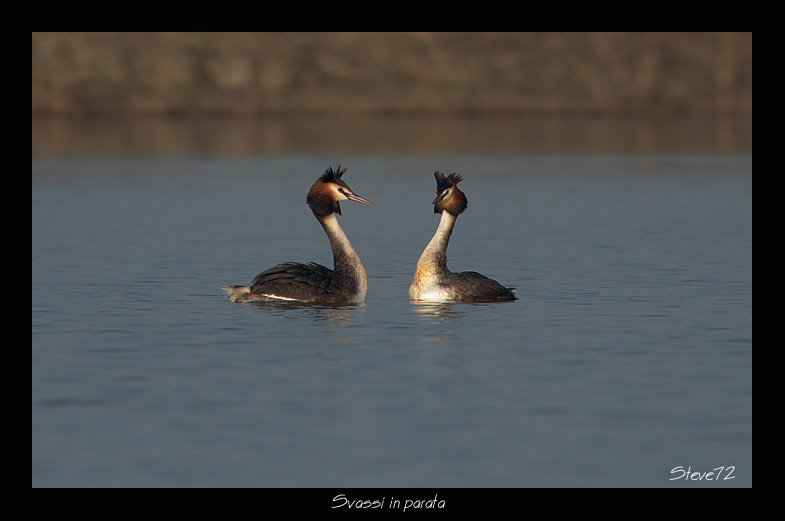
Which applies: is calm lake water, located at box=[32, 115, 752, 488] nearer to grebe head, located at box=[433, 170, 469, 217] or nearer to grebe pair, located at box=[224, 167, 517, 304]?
grebe pair, located at box=[224, 167, 517, 304]

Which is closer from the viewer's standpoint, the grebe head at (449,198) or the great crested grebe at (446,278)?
the great crested grebe at (446,278)

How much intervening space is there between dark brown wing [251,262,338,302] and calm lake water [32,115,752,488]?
0.22 m

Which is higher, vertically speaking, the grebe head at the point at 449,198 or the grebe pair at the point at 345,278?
the grebe head at the point at 449,198

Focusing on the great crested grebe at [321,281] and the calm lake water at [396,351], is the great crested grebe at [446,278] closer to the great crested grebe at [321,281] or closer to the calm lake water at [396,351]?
the calm lake water at [396,351]

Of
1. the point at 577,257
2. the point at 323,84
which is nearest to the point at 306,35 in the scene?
→ the point at 323,84

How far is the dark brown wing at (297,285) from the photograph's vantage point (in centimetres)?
1764

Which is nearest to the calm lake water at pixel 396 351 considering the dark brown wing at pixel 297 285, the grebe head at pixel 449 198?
the dark brown wing at pixel 297 285

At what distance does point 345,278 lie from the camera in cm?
1792

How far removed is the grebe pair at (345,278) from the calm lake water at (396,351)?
26 cm

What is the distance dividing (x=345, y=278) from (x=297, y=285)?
631 millimetres

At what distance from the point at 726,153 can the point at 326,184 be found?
3390cm

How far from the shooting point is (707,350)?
14844 millimetres

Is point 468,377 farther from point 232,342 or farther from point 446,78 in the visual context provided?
point 446,78

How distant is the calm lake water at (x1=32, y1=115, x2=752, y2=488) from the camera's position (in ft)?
35.6
